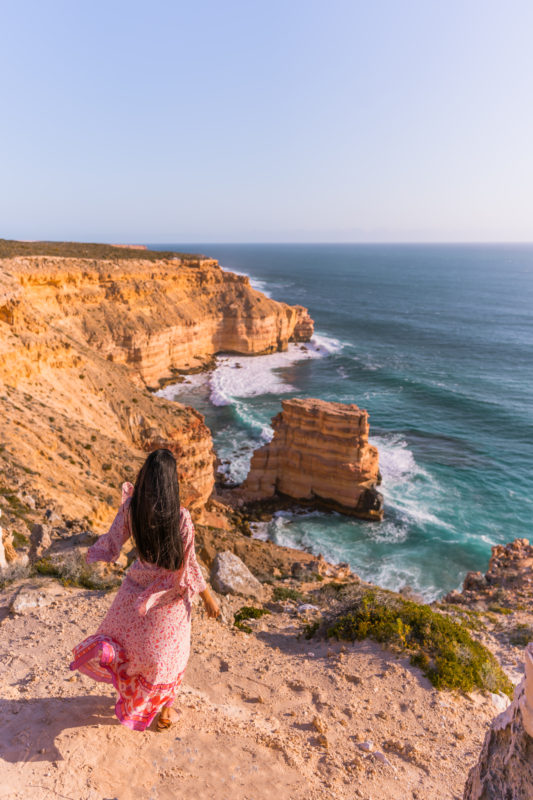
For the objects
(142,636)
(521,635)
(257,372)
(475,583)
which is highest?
(142,636)

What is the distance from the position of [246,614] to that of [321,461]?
1782 cm

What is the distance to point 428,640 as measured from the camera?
25.3ft

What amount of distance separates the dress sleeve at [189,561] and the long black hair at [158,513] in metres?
0.09

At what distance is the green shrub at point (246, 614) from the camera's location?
8.48 meters

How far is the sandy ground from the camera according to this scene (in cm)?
427

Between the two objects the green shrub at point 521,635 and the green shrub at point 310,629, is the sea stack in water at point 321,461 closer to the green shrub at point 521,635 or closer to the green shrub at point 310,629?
the green shrub at point 521,635

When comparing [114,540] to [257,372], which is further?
[257,372]

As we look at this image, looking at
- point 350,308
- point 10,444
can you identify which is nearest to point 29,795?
point 10,444

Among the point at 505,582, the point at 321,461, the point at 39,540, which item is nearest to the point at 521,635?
the point at 505,582

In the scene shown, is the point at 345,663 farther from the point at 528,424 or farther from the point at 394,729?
the point at 528,424

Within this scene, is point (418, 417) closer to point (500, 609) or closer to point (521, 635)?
point (500, 609)

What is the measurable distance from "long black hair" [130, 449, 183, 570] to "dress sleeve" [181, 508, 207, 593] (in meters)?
0.09

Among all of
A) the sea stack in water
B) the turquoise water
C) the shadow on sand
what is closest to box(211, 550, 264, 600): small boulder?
the shadow on sand

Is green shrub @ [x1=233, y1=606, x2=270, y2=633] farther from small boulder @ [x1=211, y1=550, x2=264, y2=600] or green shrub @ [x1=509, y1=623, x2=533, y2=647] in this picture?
green shrub @ [x1=509, y1=623, x2=533, y2=647]
